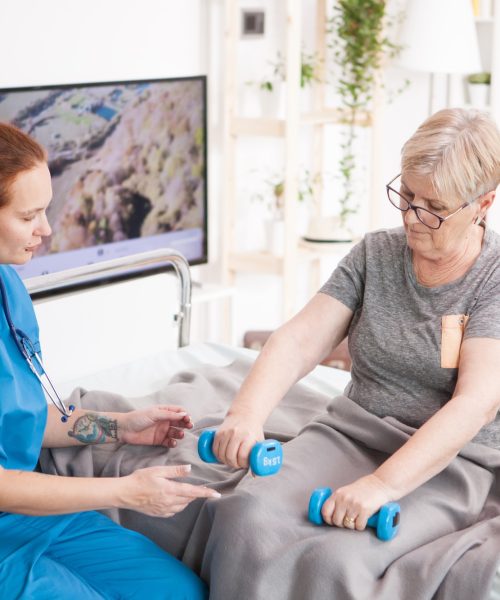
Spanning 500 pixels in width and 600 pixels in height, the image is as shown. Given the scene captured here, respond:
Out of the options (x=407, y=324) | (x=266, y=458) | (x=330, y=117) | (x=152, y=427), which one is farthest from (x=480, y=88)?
(x=266, y=458)

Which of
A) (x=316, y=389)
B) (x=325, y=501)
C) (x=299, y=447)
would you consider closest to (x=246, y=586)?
(x=325, y=501)

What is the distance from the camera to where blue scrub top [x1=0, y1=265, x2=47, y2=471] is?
5.86ft

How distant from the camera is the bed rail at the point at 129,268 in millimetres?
2521

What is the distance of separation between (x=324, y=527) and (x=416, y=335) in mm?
426

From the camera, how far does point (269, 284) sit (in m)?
4.80

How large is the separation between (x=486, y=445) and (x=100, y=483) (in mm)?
749

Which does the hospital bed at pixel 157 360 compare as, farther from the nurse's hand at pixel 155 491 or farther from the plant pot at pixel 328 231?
the plant pot at pixel 328 231

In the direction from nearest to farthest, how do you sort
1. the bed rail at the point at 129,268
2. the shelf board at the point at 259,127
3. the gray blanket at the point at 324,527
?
the gray blanket at the point at 324,527 → the bed rail at the point at 129,268 → the shelf board at the point at 259,127

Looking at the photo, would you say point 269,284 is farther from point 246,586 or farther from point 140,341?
point 246,586

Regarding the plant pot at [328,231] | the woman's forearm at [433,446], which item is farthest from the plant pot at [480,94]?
the woman's forearm at [433,446]

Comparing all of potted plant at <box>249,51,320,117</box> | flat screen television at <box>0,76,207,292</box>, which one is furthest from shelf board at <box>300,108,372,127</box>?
flat screen television at <box>0,76,207,292</box>

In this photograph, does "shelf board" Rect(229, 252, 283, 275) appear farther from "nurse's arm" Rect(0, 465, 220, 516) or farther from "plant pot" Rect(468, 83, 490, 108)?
"nurse's arm" Rect(0, 465, 220, 516)

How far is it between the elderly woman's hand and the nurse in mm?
209

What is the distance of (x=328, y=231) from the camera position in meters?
4.40
